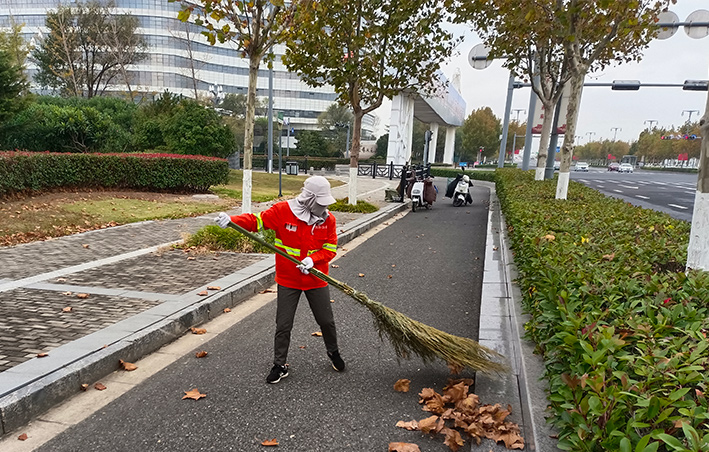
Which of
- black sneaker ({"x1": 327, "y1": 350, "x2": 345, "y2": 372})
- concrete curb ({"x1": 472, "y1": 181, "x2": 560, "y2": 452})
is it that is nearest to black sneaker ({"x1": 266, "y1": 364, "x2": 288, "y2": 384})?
black sneaker ({"x1": 327, "y1": 350, "x2": 345, "y2": 372})

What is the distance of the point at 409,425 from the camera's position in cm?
270

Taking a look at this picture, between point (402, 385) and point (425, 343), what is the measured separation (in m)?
0.33

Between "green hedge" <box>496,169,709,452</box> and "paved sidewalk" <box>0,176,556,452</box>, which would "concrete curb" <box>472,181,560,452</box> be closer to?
"paved sidewalk" <box>0,176,556,452</box>

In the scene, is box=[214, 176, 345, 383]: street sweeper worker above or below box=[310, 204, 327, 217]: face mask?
below

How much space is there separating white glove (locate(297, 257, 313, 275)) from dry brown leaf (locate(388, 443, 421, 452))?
1.18 meters

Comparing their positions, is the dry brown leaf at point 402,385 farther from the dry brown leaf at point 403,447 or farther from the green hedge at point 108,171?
the green hedge at point 108,171

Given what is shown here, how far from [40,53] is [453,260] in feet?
129

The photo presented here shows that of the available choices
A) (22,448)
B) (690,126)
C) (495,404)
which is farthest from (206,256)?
(690,126)

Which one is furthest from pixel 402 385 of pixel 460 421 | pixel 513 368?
pixel 513 368

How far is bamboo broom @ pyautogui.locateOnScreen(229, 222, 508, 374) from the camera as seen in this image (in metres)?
3.18

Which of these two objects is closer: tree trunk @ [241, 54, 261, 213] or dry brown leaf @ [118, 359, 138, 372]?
dry brown leaf @ [118, 359, 138, 372]

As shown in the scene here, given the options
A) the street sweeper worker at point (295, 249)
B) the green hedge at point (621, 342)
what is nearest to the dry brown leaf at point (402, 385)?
the street sweeper worker at point (295, 249)

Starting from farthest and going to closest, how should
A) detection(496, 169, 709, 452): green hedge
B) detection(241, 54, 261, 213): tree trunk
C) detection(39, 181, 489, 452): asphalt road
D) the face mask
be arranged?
detection(241, 54, 261, 213): tree trunk
the face mask
detection(39, 181, 489, 452): asphalt road
detection(496, 169, 709, 452): green hedge

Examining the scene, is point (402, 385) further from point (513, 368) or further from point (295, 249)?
point (295, 249)
